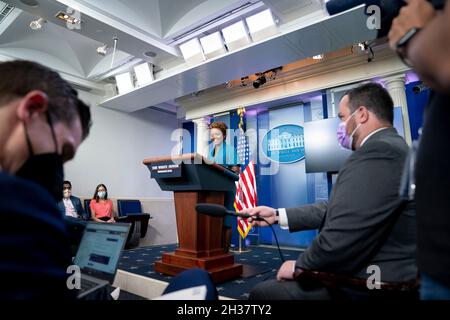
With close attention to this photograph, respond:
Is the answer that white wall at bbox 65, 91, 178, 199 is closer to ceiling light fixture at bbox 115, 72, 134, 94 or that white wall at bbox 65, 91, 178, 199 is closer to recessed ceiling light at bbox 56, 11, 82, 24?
ceiling light fixture at bbox 115, 72, 134, 94

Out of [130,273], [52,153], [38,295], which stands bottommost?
[130,273]

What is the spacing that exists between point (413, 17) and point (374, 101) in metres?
0.80

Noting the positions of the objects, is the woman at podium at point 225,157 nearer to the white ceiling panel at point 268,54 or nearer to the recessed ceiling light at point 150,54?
the white ceiling panel at point 268,54

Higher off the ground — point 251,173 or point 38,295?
point 251,173

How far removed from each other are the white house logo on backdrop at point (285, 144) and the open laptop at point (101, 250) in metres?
4.09

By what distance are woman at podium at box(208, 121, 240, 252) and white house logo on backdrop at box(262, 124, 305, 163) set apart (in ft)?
2.44

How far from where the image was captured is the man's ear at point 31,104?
0.61 meters

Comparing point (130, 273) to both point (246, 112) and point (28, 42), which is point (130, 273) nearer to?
point (246, 112)

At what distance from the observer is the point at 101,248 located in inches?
60.6

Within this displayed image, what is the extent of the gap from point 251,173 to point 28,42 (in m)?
4.59

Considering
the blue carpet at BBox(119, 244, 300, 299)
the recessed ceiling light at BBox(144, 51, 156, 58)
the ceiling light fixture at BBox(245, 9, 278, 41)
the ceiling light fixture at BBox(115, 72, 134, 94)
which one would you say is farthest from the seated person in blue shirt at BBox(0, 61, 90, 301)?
the ceiling light fixture at BBox(115, 72, 134, 94)

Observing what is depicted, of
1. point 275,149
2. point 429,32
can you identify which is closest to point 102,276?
point 429,32

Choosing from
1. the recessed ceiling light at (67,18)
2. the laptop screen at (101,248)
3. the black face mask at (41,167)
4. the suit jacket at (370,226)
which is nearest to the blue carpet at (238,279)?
the laptop screen at (101,248)
